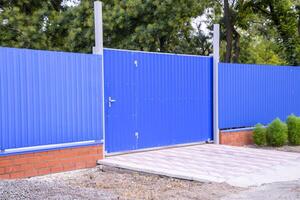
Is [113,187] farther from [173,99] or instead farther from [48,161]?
[173,99]

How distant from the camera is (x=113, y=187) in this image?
6062 mm

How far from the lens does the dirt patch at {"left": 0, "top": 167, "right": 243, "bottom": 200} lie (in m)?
5.01

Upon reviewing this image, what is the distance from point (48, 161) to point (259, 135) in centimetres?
535

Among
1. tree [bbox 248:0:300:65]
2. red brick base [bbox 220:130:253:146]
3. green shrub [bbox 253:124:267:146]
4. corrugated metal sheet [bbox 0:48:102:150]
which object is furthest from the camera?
tree [bbox 248:0:300:65]

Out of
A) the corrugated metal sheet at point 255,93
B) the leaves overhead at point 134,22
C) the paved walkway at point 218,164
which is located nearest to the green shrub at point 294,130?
the corrugated metal sheet at point 255,93

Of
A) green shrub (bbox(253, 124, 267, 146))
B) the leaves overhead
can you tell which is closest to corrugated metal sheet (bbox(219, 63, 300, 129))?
green shrub (bbox(253, 124, 267, 146))

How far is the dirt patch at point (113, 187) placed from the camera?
501cm

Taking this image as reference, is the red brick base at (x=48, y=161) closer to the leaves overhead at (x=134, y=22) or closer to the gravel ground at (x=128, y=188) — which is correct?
the gravel ground at (x=128, y=188)

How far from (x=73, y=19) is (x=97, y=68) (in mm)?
10236

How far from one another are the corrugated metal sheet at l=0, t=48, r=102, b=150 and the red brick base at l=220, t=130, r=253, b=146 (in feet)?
11.4

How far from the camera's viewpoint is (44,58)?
6809 mm

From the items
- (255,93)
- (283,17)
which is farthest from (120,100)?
(283,17)

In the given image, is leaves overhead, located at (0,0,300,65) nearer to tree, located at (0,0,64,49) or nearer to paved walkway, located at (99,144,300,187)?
tree, located at (0,0,64,49)

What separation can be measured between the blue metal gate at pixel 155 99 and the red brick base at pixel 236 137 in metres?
0.36
